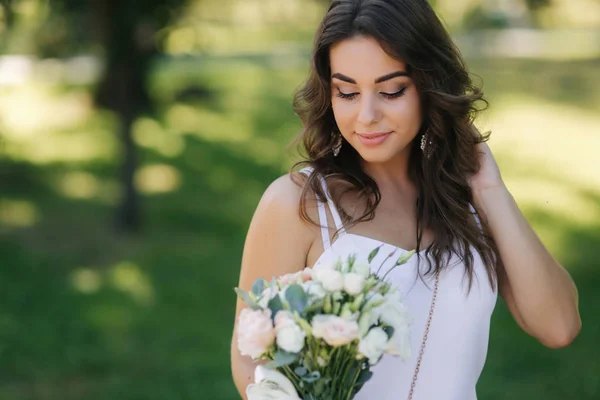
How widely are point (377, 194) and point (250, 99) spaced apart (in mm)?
13835

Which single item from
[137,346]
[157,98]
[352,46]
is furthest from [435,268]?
[157,98]

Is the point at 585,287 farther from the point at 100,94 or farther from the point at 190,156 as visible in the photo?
the point at 100,94

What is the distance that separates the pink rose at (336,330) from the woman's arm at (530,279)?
878 millimetres

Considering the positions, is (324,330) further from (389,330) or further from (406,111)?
(406,111)

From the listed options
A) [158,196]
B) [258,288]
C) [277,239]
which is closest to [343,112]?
[277,239]

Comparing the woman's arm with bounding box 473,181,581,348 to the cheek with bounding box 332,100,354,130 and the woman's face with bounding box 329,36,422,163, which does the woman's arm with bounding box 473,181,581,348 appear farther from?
the cheek with bounding box 332,100,354,130

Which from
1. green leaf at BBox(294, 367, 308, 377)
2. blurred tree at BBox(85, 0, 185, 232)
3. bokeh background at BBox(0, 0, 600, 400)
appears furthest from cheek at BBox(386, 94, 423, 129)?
blurred tree at BBox(85, 0, 185, 232)

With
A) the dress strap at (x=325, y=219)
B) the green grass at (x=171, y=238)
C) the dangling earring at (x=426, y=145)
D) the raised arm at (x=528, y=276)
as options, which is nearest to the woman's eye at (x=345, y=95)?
the dress strap at (x=325, y=219)

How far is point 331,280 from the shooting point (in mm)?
2000

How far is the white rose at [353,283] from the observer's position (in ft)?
6.56

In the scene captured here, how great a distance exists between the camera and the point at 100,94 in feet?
47.5

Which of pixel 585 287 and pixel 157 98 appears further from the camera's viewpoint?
pixel 157 98

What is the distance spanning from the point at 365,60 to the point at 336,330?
866 mm

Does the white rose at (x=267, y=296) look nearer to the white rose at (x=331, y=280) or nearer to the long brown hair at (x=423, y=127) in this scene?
the white rose at (x=331, y=280)
